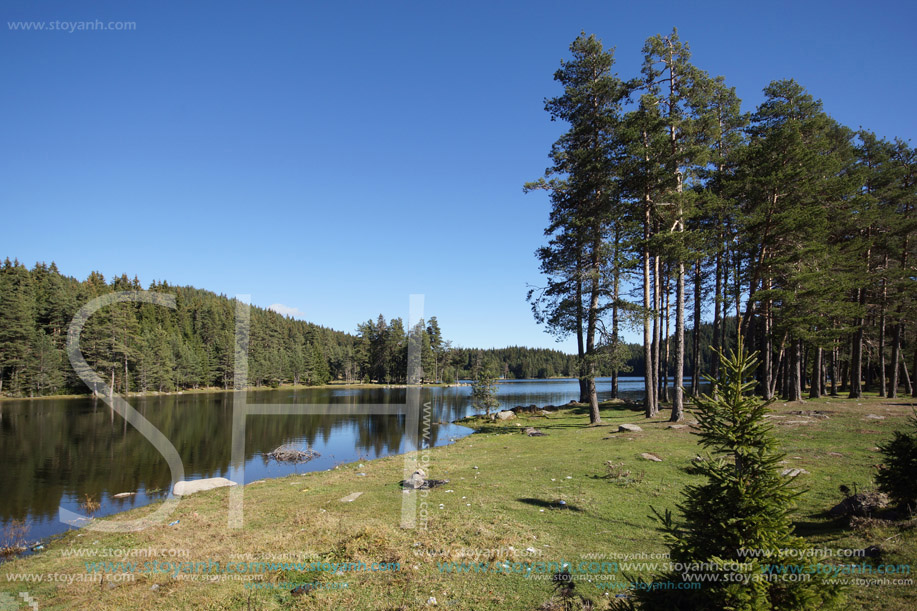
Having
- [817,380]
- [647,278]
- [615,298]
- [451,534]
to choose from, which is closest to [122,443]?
[451,534]

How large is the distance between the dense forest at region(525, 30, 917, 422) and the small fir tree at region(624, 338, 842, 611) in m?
16.9

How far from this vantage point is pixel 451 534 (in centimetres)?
863

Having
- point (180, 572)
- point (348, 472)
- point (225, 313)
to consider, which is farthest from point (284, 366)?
point (180, 572)

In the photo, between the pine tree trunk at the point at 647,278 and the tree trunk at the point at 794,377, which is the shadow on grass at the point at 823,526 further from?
the tree trunk at the point at 794,377

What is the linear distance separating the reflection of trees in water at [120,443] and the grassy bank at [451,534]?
719 cm

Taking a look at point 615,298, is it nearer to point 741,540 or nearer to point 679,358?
point 679,358

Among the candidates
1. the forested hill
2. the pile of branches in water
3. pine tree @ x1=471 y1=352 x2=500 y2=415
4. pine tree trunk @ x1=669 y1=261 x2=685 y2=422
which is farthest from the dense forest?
the pile of branches in water

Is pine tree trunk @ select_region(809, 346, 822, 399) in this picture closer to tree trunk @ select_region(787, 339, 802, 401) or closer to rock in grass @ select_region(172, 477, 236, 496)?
tree trunk @ select_region(787, 339, 802, 401)

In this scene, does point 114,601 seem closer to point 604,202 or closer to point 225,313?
point 604,202

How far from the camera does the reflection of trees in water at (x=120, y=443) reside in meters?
17.7

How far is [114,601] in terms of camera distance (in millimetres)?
6898

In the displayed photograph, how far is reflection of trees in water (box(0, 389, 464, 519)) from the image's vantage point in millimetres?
17734

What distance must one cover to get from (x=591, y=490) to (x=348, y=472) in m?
10.3

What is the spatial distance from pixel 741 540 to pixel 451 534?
6.11m
